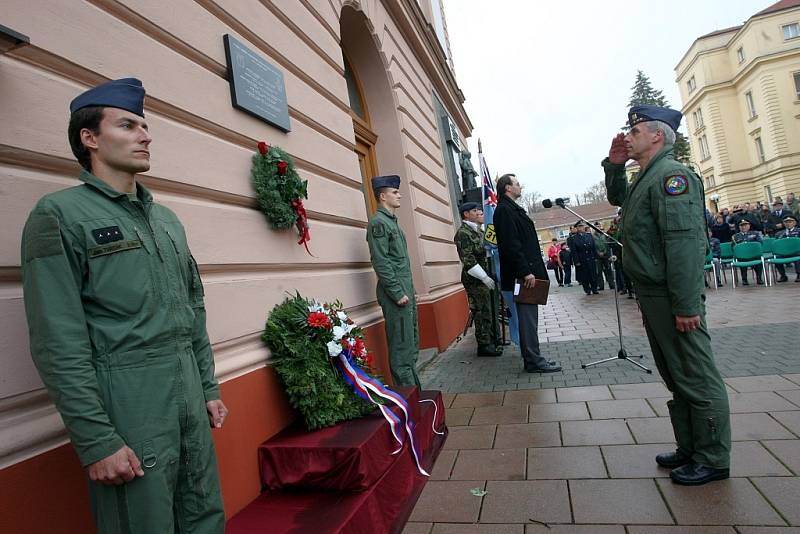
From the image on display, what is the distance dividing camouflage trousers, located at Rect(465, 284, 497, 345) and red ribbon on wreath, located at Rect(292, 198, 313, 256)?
3.44 m

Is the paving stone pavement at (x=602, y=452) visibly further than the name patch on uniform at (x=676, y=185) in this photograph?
No

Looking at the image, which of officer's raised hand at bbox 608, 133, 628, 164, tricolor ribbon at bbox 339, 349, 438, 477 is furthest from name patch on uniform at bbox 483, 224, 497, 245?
tricolor ribbon at bbox 339, 349, 438, 477

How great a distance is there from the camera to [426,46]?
9.66 metres

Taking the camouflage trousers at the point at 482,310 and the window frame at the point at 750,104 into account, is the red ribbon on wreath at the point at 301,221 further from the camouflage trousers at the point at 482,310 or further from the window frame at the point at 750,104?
the window frame at the point at 750,104

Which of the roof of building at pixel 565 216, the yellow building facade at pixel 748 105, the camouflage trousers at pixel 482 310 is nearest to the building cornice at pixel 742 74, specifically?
the yellow building facade at pixel 748 105

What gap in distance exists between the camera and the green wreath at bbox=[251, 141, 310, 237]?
3.43 m

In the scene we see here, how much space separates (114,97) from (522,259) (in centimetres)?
448

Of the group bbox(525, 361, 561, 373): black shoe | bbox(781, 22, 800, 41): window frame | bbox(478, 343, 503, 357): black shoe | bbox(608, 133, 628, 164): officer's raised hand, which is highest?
bbox(781, 22, 800, 41): window frame

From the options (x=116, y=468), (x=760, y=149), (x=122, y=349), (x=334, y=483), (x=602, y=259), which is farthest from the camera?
(x=760, y=149)

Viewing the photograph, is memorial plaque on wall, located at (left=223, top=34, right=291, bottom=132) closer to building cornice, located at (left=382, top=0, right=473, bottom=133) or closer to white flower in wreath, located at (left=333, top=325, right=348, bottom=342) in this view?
white flower in wreath, located at (left=333, top=325, right=348, bottom=342)

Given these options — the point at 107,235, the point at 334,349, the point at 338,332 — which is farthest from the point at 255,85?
the point at 107,235

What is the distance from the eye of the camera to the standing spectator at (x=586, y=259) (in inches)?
569

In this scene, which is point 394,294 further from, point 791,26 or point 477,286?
point 791,26

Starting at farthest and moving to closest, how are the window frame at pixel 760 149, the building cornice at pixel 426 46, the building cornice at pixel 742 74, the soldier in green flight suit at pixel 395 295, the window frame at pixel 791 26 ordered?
1. the window frame at pixel 760 149
2. the window frame at pixel 791 26
3. the building cornice at pixel 742 74
4. the building cornice at pixel 426 46
5. the soldier in green flight suit at pixel 395 295
